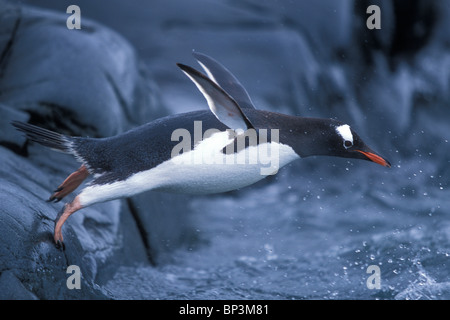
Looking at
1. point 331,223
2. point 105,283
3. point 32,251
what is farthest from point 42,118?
point 331,223

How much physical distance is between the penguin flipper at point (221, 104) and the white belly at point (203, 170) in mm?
113

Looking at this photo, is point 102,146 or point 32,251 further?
point 102,146

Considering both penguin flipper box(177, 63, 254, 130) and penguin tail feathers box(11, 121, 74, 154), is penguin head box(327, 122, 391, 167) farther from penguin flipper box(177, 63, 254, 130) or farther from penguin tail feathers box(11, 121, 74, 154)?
penguin tail feathers box(11, 121, 74, 154)

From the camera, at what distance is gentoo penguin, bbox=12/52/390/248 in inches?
97.4

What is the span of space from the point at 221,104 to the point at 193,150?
9.4 inches

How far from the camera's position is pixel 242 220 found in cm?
455

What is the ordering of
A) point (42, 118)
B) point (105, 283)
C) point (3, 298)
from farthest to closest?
point (42, 118) < point (105, 283) < point (3, 298)

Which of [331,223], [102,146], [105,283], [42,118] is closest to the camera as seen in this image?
[102,146]

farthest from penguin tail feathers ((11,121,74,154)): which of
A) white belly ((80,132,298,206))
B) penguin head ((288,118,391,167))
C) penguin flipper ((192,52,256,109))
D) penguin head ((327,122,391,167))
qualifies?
penguin head ((327,122,391,167))

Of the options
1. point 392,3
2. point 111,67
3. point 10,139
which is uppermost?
point 392,3

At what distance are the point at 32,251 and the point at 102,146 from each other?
469 mm

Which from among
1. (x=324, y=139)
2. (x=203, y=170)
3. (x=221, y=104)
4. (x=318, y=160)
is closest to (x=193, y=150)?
(x=203, y=170)

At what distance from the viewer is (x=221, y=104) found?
7.69 feet

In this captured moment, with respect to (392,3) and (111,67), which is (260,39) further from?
(111,67)
